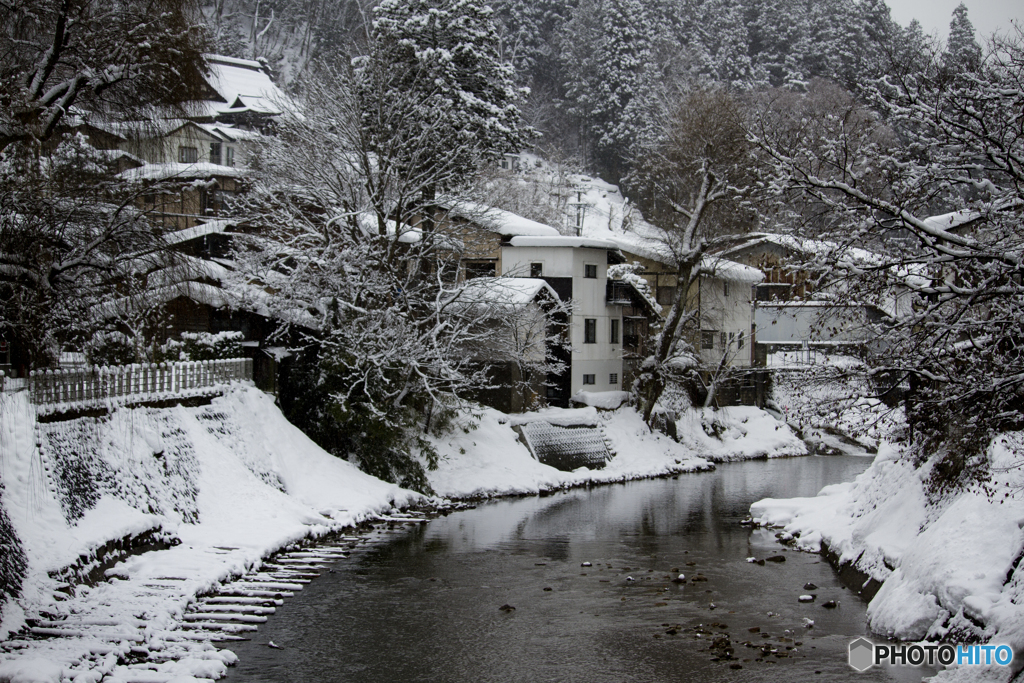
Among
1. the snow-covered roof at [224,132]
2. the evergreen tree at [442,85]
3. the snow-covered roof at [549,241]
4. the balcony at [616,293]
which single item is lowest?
the balcony at [616,293]

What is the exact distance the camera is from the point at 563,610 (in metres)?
16.5

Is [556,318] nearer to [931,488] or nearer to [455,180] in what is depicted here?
[455,180]

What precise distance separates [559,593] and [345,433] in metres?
12.3

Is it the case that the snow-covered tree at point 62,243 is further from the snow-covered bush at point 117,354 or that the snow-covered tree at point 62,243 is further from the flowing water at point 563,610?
the flowing water at point 563,610

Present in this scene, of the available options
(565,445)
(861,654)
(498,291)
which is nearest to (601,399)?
(565,445)

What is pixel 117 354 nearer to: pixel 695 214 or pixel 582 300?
pixel 582 300

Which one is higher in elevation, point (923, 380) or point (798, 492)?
point (923, 380)

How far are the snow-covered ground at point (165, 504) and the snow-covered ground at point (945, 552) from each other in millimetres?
10409

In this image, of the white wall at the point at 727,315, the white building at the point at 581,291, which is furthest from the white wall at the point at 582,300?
the white wall at the point at 727,315

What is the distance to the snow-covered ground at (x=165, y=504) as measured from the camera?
1297cm

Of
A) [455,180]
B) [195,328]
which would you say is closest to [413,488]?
[195,328]

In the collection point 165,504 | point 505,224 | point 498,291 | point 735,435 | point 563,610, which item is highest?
point 505,224

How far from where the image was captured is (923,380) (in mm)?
14273

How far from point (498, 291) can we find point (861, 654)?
1997cm
